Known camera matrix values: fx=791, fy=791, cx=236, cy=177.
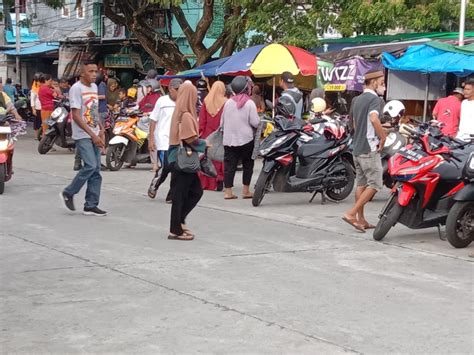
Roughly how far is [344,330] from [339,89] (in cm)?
1214

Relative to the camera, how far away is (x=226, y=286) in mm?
6125

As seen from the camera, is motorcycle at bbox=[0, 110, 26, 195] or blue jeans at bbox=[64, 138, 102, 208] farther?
motorcycle at bbox=[0, 110, 26, 195]

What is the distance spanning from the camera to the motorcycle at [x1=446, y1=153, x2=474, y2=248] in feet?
25.1

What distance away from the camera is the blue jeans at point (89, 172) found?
30.2 ft

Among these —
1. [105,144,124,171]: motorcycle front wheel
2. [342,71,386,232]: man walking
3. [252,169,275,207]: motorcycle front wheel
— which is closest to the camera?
[342,71,386,232]: man walking

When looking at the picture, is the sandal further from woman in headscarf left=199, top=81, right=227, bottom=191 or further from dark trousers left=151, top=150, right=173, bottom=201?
woman in headscarf left=199, top=81, right=227, bottom=191

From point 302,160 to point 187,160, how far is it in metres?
3.25

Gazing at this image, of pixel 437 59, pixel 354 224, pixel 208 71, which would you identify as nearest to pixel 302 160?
pixel 354 224

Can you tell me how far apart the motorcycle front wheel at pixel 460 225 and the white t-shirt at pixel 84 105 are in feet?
13.7

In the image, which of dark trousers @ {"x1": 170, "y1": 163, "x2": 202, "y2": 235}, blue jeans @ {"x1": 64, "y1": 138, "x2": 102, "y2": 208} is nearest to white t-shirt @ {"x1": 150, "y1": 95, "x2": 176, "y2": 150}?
blue jeans @ {"x1": 64, "y1": 138, "x2": 102, "y2": 208}

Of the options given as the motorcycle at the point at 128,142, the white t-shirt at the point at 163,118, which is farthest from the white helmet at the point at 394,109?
the motorcycle at the point at 128,142

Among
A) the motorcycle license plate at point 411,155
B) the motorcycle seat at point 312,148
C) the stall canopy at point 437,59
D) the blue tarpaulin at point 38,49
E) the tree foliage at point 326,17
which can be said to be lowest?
the motorcycle seat at point 312,148

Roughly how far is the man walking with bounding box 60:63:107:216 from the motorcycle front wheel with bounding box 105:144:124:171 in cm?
506

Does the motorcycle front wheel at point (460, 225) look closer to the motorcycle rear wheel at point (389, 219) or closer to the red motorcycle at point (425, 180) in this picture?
the red motorcycle at point (425, 180)
